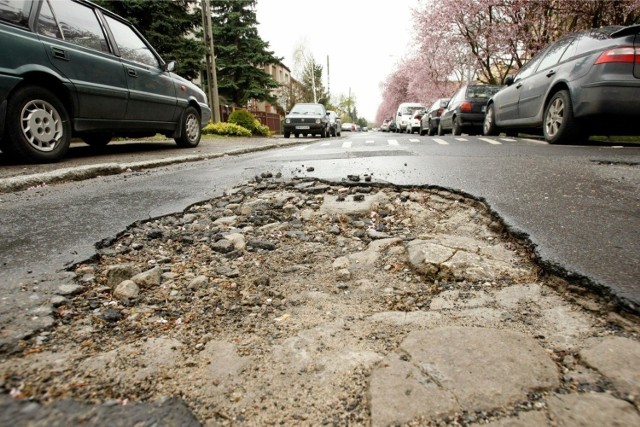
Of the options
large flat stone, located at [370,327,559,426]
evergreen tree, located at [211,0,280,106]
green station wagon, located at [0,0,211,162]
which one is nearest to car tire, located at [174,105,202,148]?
green station wagon, located at [0,0,211,162]

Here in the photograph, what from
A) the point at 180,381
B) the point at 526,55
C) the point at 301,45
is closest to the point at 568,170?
the point at 180,381

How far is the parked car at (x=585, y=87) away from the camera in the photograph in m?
4.87

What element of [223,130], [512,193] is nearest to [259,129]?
[223,130]

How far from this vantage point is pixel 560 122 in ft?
19.4

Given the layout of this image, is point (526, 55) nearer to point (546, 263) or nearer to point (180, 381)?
point (546, 263)

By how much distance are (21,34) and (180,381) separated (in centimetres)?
473

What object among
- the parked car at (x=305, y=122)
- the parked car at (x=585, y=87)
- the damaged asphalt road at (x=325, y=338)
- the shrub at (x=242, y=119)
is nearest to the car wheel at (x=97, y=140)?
the damaged asphalt road at (x=325, y=338)

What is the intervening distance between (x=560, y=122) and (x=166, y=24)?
49.1 ft

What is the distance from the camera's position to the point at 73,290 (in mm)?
1514

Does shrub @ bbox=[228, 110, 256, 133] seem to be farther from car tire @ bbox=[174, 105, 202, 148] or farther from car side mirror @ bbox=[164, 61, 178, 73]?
car side mirror @ bbox=[164, 61, 178, 73]

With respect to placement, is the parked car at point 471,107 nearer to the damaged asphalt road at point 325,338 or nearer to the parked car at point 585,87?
the parked car at point 585,87

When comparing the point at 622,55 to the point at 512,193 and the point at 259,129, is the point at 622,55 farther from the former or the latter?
the point at 259,129

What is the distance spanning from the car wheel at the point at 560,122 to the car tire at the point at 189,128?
6049mm

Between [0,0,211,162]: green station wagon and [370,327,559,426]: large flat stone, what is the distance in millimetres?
4614
